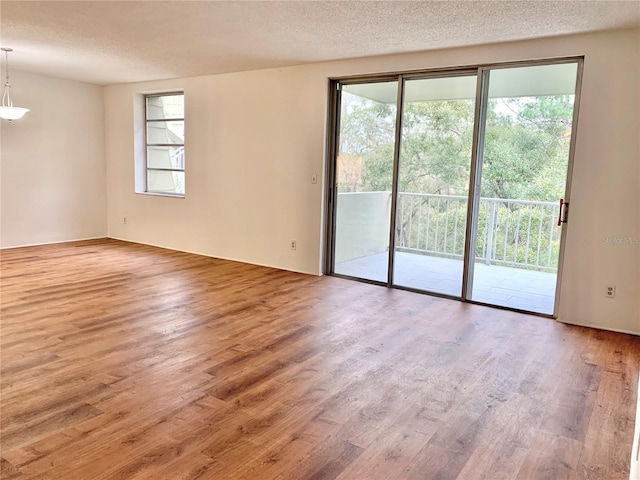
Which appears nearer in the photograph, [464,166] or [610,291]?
[610,291]

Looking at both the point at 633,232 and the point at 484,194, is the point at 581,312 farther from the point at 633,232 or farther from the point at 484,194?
the point at 484,194

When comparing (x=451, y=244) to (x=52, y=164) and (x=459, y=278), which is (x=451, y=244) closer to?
(x=459, y=278)

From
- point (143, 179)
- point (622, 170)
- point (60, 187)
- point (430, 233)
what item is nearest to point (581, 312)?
point (622, 170)

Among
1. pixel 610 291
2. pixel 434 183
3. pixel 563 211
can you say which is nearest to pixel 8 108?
pixel 434 183

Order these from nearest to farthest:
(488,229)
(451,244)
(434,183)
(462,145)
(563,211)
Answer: (563,211) < (462,145) < (434,183) < (451,244) < (488,229)

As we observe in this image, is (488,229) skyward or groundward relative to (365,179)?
groundward

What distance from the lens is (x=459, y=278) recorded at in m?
4.77

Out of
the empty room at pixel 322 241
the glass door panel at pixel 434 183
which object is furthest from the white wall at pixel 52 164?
the glass door panel at pixel 434 183

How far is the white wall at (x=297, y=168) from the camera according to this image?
3.73 m

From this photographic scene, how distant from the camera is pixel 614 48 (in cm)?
368

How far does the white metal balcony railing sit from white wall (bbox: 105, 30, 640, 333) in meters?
0.90

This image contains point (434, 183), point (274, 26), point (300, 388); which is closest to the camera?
point (300, 388)

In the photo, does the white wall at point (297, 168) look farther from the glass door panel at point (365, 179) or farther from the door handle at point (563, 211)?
the glass door panel at point (365, 179)

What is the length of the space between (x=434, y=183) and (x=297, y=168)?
1.63 metres
